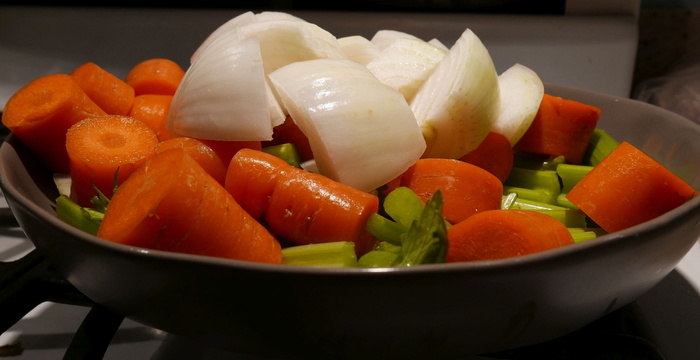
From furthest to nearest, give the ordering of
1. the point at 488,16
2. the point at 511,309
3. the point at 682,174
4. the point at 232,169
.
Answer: the point at 488,16 < the point at 682,174 < the point at 232,169 < the point at 511,309

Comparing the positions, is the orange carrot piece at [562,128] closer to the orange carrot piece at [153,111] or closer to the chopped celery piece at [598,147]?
the chopped celery piece at [598,147]

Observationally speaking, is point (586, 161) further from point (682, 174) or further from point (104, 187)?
point (104, 187)

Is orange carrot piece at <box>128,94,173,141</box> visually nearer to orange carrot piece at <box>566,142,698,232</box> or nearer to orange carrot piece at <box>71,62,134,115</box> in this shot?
orange carrot piece at <box>71,62,134,115</box>

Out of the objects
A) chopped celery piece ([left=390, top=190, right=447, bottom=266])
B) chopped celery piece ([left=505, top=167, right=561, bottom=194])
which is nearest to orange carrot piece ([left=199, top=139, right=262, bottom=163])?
chopped celery piece ([left=390, top=190, right=447, bottom=266])

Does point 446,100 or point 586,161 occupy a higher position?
point 446,100

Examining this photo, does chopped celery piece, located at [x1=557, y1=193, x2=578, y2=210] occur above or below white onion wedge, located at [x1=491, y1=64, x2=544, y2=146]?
below

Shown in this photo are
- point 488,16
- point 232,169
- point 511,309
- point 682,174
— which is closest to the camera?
point 511,309

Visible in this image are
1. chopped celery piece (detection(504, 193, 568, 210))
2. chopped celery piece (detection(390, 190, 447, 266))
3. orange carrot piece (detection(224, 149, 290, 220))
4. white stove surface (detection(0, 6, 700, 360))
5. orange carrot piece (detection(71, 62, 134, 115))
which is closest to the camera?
chopped celery piece (detection(390, 190, 447, 266))

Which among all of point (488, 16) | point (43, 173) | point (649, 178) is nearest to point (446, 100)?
point (649, 178)
